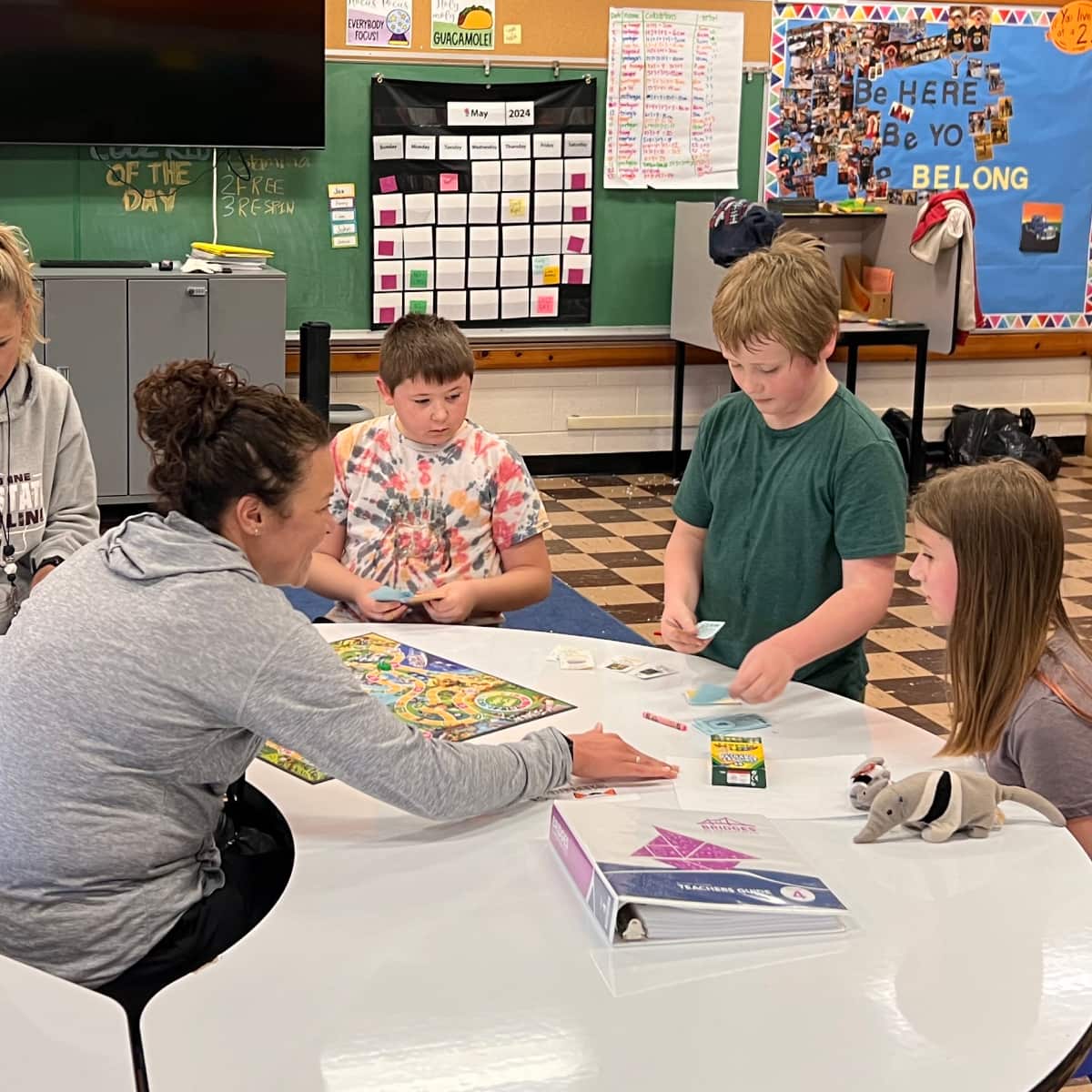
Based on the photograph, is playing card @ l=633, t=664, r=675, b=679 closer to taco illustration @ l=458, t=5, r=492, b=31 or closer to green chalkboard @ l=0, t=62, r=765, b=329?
green chalkboard @ l=0, t=62, r=765, b=329

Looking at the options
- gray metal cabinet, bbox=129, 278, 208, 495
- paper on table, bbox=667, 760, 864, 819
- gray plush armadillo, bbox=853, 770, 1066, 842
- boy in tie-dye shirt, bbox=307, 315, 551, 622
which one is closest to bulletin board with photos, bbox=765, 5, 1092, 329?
gray metal cabinet, bbox=129, 278, 208, 495

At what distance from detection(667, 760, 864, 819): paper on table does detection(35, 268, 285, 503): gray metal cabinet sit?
4.19 metres

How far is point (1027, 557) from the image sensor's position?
1.79 meters

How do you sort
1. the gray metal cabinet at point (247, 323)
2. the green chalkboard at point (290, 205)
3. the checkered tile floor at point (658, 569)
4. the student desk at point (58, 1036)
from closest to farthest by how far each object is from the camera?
1. the student desk at point (58, 1036)
2. the checkered tile floor at point (658, 569)
3. the gray metal cabinet at point (247, 323)
4. the green chalkboard at point (290, 205)

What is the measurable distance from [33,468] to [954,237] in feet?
15.2

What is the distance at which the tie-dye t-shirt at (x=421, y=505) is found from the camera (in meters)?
2.67

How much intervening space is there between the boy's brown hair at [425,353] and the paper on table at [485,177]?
4.01m

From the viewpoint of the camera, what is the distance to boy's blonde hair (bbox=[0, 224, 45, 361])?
2.36 metres

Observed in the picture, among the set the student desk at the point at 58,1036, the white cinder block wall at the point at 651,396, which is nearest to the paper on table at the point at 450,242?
the white cinder block wall at the point at 651,396

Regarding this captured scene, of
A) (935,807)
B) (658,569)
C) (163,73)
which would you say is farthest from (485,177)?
(935,807)

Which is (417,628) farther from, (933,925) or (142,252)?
(142,252)

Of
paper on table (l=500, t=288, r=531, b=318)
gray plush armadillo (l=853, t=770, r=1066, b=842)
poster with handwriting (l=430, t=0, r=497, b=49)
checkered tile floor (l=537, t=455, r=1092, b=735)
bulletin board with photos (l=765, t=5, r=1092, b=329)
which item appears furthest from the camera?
bulletin board with photos (l=765, t=5, r=1092, b=329)

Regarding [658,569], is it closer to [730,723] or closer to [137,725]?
[730,723]

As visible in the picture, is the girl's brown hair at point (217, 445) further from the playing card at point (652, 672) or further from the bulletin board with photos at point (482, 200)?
the bulletin board with photos at point (482, 200)
